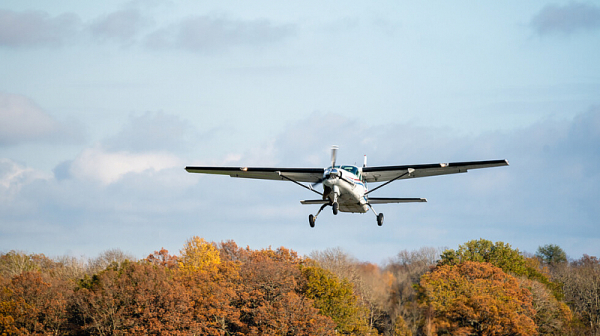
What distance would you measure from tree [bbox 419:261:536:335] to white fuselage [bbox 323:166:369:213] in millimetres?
43144

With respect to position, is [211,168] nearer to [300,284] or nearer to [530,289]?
[300,284]

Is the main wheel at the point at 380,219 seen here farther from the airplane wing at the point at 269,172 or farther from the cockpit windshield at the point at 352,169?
the airplane wing at the point at 269,172

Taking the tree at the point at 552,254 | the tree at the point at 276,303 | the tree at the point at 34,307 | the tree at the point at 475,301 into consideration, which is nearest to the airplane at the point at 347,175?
the tree at the point at 276,303

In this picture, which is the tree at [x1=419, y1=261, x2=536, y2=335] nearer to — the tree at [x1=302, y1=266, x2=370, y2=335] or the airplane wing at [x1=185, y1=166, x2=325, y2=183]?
the tree at [x1=302, y1=266, x2=370, y2=335]

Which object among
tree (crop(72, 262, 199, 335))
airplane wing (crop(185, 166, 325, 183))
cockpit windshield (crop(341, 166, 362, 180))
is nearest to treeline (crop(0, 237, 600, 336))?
tree (crop(72, 262, 199, 335))

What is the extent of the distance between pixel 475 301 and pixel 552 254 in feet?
289

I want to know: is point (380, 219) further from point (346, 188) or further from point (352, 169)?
point (346, 188)

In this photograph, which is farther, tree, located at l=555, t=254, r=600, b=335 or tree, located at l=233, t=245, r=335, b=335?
tree, located at l=555, t=254, r=600, b=335

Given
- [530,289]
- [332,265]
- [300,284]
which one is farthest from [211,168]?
[332,265]

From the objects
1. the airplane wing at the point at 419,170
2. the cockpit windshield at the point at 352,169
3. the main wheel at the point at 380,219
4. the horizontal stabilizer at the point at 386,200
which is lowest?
the main wheel at the point at 380,219

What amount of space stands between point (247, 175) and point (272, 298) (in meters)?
38.8

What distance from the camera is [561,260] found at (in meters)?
150

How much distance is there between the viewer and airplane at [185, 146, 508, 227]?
32812mm

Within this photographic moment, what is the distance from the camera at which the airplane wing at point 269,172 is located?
36588mm
